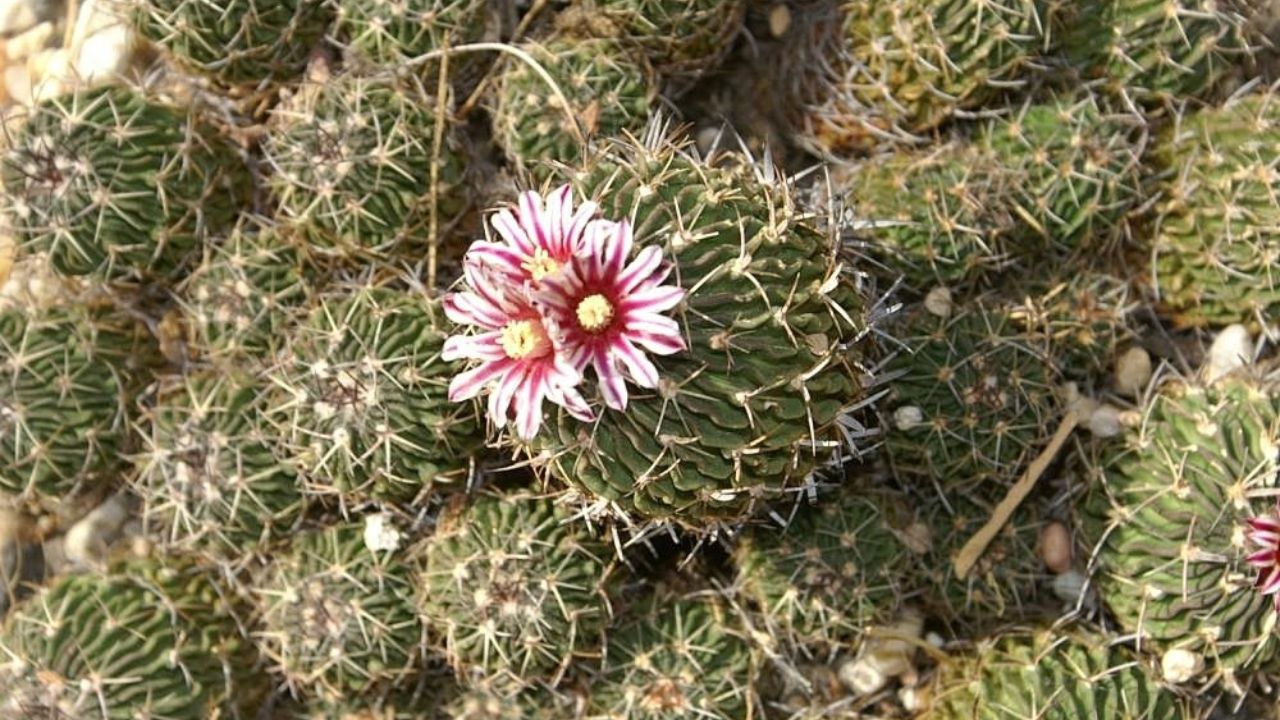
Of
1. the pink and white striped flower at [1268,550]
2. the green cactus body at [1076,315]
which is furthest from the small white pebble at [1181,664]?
the green cactus body at [1076,315]

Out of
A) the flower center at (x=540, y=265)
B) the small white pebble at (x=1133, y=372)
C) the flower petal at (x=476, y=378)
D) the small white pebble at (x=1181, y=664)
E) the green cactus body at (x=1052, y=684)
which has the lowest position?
the green cactus body at (x=1052, y=684)

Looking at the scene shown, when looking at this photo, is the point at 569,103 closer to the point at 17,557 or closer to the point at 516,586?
the point at 516,586

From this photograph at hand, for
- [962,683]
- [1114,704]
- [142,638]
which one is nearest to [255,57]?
[142,638]

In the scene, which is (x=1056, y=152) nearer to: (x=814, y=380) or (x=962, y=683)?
(x=814, y=380)

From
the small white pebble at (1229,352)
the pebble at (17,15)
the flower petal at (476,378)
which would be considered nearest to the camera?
the flower petal at (476,378)

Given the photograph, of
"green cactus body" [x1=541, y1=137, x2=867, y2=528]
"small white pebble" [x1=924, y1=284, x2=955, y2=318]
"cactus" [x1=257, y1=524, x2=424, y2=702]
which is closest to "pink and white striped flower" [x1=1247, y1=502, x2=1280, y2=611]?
"small white pebble" [x1=924, y1=284, x2=955, y2=318]

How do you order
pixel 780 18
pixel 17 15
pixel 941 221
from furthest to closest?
1. pixel 17 15
2. pixel 780 18
3. pixel 941 221

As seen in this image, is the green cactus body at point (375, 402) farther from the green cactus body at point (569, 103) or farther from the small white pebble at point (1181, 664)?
the small white pebble at point (1181, 664)

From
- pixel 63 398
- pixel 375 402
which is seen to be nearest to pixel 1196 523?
pixel 375 402
